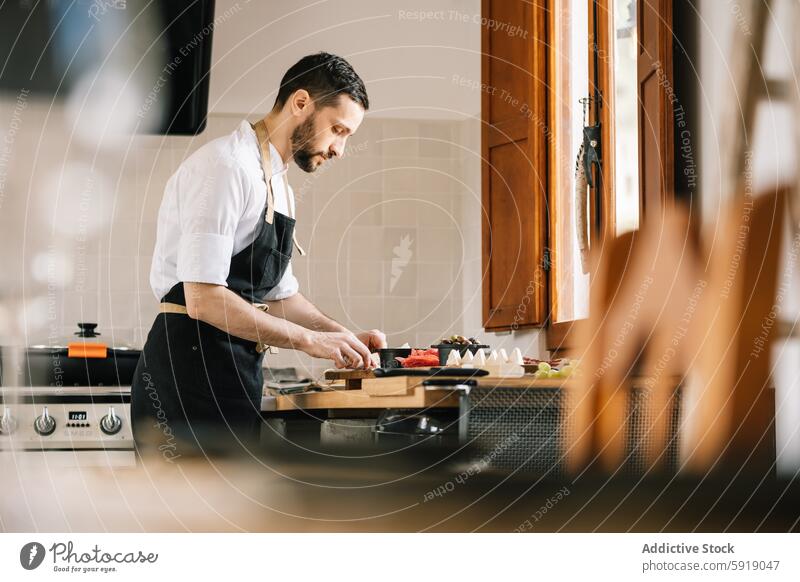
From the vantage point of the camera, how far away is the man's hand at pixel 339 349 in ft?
2.84

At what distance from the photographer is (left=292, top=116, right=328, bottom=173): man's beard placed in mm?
925

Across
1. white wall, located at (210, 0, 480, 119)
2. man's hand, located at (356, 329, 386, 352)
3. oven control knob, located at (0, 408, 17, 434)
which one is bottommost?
oven control knob, located at (0, 408, 17, 434)

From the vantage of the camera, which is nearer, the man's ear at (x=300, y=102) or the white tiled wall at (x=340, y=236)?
the man's ear at (x=300, y=102)

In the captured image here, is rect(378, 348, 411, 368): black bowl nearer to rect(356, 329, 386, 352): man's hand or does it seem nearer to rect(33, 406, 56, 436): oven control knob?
rect(356, 329, 386, 352): man's hand

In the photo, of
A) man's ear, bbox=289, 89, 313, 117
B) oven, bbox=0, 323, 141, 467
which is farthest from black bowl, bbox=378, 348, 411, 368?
oven, bbox=0, 323, 141, 467

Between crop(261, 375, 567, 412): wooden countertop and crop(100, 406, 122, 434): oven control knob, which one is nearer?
crop(261, 375, 567, 412): wooden countertop

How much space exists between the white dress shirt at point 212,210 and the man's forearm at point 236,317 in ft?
0.04

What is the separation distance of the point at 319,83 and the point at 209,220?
19 cm

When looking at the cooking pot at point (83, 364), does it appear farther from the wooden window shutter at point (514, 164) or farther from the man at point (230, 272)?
the wooden window shutter at point (514, 164)

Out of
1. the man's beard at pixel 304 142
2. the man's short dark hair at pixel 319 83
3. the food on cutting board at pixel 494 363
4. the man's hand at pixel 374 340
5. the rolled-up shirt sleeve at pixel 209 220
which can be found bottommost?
the food on cutting board at pixel 494 363

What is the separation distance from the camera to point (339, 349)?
0.87 meters

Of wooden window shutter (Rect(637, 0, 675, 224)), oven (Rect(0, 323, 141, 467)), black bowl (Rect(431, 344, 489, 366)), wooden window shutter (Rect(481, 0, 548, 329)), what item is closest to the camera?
black bowl (Rect(431, 344, 489, 366))

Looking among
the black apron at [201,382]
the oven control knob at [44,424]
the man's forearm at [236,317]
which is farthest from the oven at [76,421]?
the man's forearm at [236,317]

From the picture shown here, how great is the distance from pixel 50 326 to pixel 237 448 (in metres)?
0.61
